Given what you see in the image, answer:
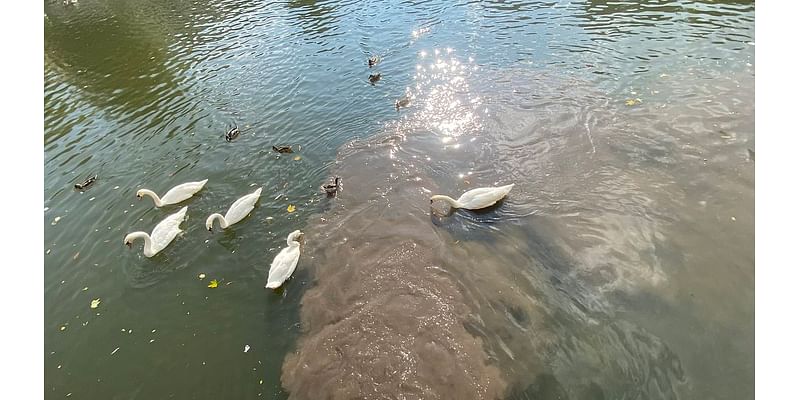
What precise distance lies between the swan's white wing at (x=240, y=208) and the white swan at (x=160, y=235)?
1.22m

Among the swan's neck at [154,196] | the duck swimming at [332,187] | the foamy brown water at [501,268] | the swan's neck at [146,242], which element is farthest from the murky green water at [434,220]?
the duck swimming at [332,187]

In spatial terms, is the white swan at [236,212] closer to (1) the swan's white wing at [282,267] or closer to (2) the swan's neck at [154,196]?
(2) the swan's neck at [154,196]

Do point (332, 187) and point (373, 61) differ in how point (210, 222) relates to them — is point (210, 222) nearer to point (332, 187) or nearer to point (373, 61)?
point (332, 187)

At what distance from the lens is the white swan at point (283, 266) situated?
9859 millimetres

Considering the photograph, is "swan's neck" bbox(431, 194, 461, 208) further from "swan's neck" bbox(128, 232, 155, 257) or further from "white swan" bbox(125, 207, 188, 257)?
"swan's neck" bbox(128, 232, 155, 257)

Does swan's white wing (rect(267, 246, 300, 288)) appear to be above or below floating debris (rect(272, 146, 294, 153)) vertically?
below

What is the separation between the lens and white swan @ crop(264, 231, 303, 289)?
9859 mm

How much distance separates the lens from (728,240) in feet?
31.3

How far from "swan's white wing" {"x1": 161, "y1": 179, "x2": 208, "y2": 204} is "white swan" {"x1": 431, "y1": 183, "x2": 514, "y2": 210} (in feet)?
21.8

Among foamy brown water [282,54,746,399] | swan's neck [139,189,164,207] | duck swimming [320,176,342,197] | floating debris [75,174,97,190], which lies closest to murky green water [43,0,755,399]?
foamy brown water [282,54,746,399]

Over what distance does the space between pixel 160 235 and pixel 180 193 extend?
1802 mm

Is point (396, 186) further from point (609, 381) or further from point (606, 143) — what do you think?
point (609, 381)

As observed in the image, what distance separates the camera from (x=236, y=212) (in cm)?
1163

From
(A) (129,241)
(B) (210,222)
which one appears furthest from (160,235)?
(B) (210,222)
